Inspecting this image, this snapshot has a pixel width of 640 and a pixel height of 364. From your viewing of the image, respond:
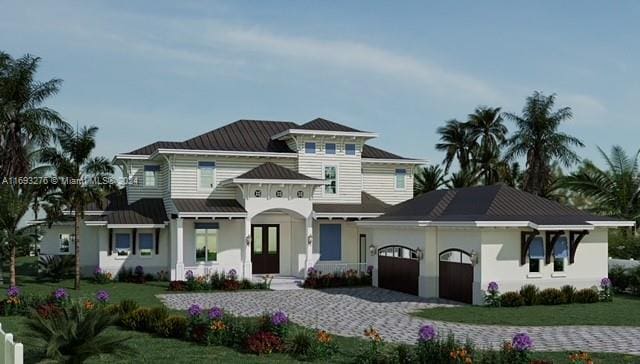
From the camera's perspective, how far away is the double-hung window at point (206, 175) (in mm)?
32750

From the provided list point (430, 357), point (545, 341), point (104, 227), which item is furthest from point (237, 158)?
point (430, 357)

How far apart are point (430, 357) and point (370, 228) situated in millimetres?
19177

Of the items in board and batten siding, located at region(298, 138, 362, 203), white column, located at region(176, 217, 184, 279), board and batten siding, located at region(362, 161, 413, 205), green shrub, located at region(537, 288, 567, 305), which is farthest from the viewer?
board and batten siding, located at region(362, 161, 413, 205)

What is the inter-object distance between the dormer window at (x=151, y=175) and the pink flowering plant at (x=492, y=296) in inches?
750

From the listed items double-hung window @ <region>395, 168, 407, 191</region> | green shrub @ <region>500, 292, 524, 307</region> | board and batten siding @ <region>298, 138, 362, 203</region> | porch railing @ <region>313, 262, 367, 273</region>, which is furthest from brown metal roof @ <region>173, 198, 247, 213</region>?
green shrub @ <region>500, 292, 524, 307</region>

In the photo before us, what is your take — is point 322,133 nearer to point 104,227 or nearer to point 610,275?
point 104,227

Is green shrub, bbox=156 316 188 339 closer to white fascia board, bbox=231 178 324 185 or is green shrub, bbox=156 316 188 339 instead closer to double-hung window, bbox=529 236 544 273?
double-hung window, bbox=529 236 544 273

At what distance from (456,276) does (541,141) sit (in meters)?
23.1

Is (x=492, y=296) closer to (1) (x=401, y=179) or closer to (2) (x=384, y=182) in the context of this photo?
(2) (x=384, y=182)

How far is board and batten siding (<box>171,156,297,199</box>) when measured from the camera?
32.4m

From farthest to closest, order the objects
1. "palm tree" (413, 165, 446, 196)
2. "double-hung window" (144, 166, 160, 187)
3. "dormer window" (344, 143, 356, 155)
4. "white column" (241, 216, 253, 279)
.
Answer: "palm tree" (413, 165, 446, 196) < "double-hung window" (144, 166, 160, 187) < "dormer window" (344, 143, 356, 155) < "white column" (241, 216, 253, 279)

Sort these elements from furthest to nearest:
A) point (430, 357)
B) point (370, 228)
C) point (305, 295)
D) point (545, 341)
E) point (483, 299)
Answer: point (370, 228) < point (305, 295) < point (483, 299) < point (545, 341) < point (430, 357)

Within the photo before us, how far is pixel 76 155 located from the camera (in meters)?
28.4

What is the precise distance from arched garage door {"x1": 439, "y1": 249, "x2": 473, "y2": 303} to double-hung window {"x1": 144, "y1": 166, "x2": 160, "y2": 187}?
16.4 metres
